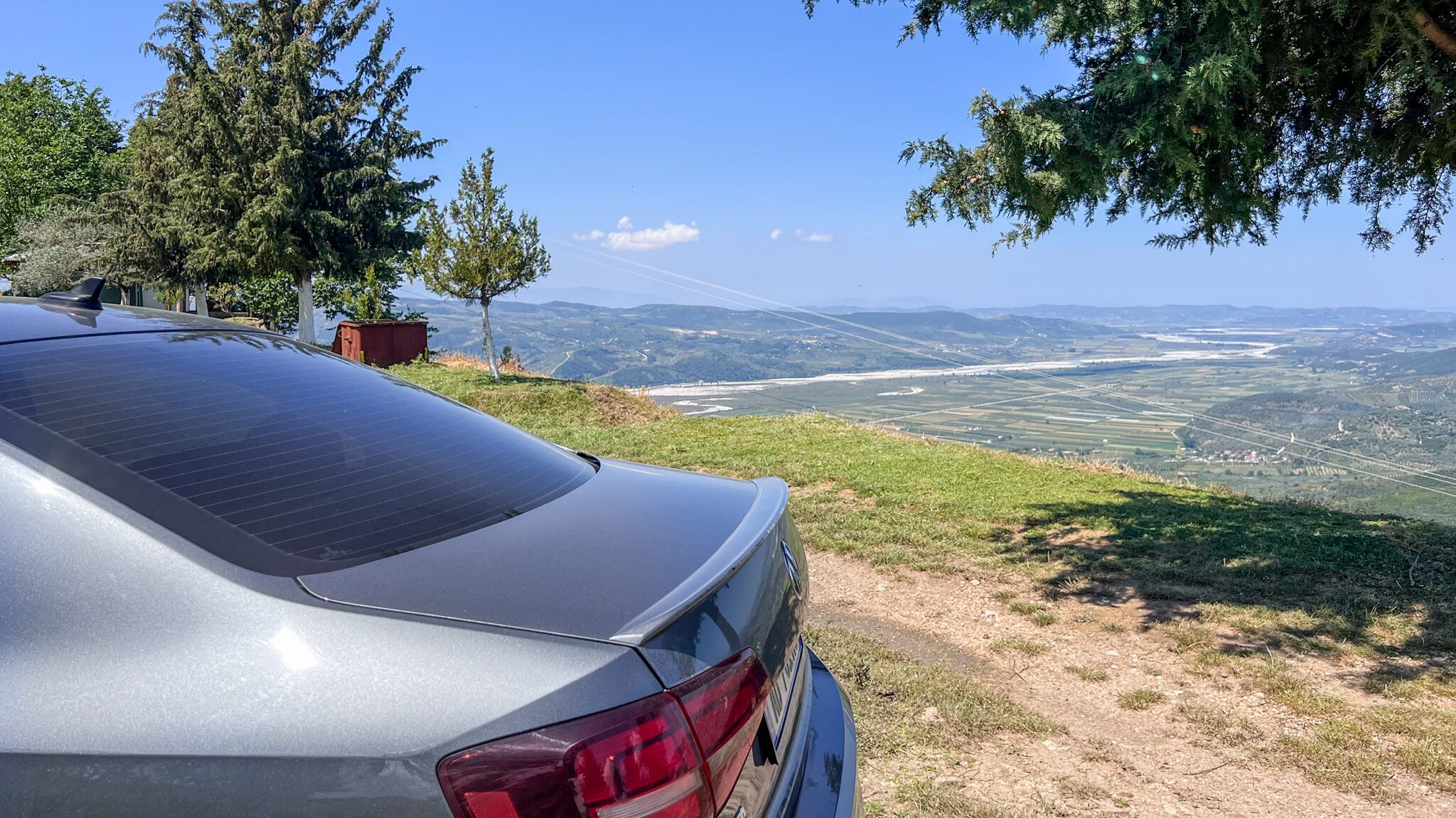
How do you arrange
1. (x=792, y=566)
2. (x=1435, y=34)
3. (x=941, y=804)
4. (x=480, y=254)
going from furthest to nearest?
(x=480, y=254)
(x=1435, y=34)
(x=941, y=804)
(x=792, y=566)

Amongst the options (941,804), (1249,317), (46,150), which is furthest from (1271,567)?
(1249,317)

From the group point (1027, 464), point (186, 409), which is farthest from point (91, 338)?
point (1027, 464)

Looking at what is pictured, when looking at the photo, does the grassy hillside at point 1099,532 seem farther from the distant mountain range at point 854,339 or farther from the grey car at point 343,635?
the distant mountain range at point 854,339

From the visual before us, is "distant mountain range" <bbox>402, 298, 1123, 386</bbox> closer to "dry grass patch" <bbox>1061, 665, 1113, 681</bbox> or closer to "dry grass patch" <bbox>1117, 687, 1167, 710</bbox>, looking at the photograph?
"dry grass patch" <bbox>1061, 665, 1113, 681</bbox>

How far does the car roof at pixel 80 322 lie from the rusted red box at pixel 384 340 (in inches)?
886

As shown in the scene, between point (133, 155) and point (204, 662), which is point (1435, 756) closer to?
point (204, 662)

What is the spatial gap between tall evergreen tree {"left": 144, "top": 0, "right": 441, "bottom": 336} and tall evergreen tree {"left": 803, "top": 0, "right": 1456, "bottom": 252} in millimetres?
23090

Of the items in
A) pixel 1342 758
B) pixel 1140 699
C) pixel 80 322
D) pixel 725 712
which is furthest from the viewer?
pixel 1140 699

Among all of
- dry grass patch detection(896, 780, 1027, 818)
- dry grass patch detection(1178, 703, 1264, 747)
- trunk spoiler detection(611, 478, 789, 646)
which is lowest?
dry grass patch detection(1178, 703, 1264, 747)

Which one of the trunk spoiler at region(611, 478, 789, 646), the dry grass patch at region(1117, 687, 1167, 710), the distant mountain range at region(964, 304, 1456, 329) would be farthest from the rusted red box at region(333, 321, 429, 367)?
the distant mountain range at region(964, 304, 1456, 329)

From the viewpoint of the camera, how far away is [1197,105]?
4.77 meters

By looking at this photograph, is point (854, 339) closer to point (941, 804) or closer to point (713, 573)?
point (941, 804)

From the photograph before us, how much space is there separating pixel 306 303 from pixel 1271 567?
27670 mm

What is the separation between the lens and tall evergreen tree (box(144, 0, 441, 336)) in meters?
24.7
